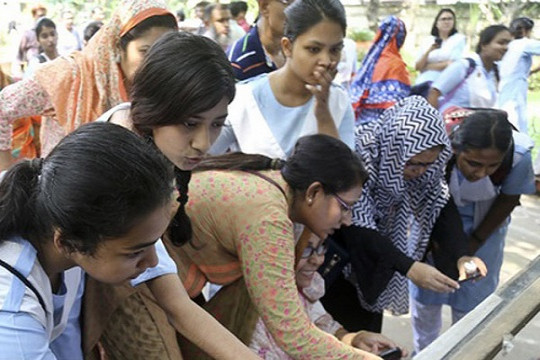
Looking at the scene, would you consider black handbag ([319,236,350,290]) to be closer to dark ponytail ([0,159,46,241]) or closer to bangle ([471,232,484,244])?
bangle ([471,232,484,244])

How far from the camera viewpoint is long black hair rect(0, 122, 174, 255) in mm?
907

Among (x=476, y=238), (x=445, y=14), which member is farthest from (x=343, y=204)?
(x=445, y=14)

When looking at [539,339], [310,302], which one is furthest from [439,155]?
[539,339]

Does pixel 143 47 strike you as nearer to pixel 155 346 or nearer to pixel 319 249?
pixel 319 249

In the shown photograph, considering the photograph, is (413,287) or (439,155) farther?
(413,287)

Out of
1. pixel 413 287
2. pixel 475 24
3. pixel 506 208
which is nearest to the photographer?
pixel 506 208

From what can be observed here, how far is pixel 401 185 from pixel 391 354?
594 millimetres

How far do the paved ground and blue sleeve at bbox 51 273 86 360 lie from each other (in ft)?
2.58

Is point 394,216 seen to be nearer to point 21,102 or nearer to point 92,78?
point 92,78

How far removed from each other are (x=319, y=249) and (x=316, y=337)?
1.56 ft

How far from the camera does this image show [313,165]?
62.1 inches

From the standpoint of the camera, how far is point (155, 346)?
1311 mm

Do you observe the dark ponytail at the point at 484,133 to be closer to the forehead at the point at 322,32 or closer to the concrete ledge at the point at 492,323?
the forehead at the point at 322,32

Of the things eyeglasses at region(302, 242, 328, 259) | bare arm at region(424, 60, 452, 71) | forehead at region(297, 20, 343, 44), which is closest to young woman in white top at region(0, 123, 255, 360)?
eyeglasses at region(302, 242, 328, 259)
